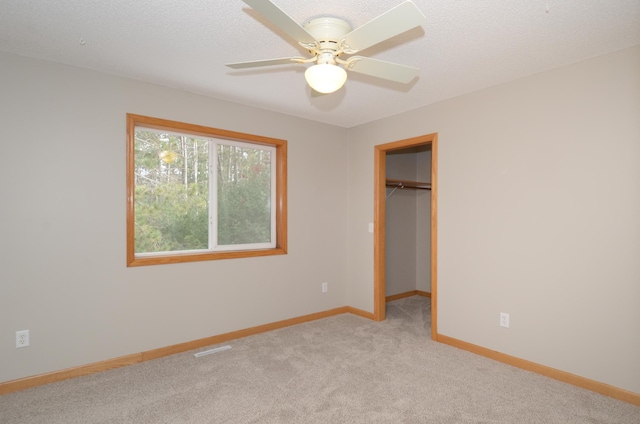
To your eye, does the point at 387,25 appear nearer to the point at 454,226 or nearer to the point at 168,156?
the point at 454,226

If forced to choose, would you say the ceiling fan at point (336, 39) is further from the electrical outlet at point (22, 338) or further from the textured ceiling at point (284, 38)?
the electrical outlet at point (22, 338)

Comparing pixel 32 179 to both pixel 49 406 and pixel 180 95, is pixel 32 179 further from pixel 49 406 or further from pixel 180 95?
pixel 49 406

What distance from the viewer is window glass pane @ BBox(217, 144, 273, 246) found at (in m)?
3.58

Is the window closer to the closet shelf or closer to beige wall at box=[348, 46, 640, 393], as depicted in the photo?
the closet shelf

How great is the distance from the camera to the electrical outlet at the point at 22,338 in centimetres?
A: 246

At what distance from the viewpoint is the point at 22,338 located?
2.47m

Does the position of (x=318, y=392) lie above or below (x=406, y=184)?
below

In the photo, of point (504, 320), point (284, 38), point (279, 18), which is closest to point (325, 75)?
point (279, 18)

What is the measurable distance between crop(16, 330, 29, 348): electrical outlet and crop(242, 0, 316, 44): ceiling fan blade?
2.73 metres

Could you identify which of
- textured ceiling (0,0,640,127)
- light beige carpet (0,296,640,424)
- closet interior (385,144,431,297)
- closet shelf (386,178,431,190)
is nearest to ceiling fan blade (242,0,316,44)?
textured ceiling (0,0,640,127)

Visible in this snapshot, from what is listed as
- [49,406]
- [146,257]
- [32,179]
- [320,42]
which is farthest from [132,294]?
[320,42]

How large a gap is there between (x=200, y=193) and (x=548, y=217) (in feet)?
10.1

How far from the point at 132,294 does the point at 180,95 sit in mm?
1813

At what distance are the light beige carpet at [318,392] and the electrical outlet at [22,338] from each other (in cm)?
32
